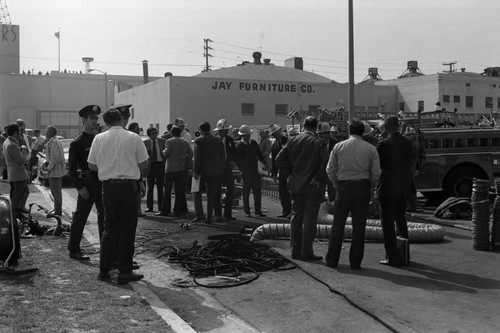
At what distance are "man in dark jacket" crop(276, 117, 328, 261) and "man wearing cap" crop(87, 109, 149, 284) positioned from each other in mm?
2038

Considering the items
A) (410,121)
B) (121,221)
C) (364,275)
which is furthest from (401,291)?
(410,121)

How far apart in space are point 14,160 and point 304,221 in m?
5.63

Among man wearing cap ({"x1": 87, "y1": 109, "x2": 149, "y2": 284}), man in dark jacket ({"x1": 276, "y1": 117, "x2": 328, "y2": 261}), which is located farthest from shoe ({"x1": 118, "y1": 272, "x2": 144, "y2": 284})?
man in dark jacket ({"x1": 276, "y1": 117, "x2": 328, "y2": 261})

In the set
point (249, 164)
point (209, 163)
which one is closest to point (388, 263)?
point (209, 163)

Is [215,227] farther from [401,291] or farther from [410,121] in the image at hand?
[410,121]

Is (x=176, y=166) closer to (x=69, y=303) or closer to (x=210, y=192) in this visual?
(x=210, y=192)

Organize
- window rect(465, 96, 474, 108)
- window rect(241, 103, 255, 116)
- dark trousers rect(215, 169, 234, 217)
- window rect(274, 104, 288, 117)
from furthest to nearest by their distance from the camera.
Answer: window rect(465, 96, 474, 108) → window rect(274, 104, 288, 117) → window rect(241, 103, 255, 116) → dark trousers rect(215, 169, 234, 217)

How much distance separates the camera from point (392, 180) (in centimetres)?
746

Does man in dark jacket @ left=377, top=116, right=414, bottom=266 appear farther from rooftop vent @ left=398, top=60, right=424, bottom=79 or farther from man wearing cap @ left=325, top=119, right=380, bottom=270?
rooftop vent @ left=398, top=60, right=424, bottom=79

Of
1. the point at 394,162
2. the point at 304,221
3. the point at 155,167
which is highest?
the point at 394,162

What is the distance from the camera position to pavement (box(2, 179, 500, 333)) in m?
5.27

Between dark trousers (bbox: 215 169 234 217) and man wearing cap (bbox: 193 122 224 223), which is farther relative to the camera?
dark trousers (bbox: 215 169 234 217)

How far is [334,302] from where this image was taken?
5879 mm

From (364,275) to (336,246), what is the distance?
0.52 metres
